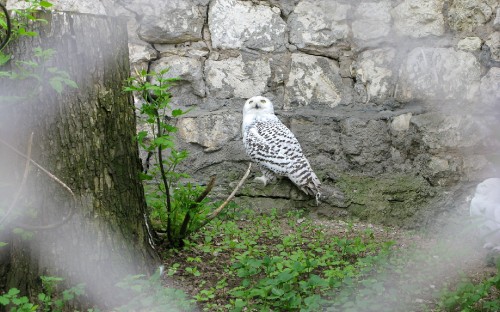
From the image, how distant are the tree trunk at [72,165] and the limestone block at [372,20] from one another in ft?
6.70

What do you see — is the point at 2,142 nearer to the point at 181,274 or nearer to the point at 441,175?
the point at 181,274

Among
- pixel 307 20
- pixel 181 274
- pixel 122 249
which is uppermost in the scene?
pixel 307 20

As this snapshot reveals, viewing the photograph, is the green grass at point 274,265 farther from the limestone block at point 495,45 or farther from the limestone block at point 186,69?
the limestone block at point 495,45

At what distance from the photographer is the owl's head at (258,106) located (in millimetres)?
4348

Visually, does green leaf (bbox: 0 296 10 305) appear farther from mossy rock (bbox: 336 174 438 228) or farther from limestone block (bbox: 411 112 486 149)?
limestone block (bbox: 411 112 486 149)

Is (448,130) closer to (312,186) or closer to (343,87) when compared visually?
(343,87)

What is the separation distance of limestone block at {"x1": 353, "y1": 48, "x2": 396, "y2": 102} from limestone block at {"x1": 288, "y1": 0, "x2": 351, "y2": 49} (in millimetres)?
231

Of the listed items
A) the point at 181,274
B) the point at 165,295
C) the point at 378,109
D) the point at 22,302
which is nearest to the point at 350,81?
the point at 378,109

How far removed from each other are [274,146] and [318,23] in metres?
0.89

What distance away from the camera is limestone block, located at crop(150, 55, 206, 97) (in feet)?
14.5

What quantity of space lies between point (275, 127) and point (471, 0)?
1.51 metres

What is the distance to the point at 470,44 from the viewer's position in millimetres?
4207

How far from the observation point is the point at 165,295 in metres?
2.64

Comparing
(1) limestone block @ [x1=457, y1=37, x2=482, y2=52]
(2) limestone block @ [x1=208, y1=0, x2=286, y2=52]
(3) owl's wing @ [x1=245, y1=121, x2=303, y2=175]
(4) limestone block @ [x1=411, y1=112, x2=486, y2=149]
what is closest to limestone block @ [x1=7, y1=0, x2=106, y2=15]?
(2) limestone block @ [x1=208, y1=0, x2=286, y2=52]
